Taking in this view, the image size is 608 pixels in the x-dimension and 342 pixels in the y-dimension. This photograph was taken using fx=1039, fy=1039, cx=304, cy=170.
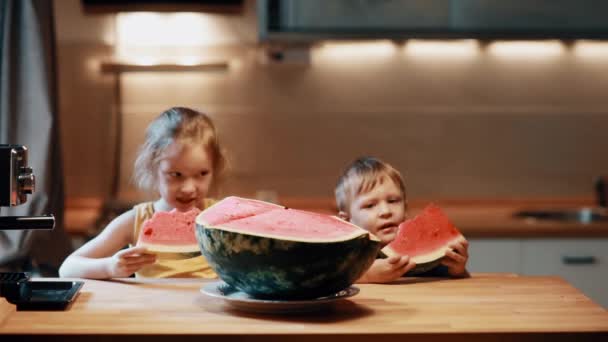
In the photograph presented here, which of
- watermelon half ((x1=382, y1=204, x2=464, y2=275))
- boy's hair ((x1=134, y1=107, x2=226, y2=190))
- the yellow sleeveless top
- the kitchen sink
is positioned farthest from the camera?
the kitchen sink

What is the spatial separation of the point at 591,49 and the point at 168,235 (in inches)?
120

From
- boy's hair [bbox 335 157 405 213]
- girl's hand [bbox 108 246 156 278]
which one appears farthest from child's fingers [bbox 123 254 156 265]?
boy's hair [bbox 335 157 405 213]

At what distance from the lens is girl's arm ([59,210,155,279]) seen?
7.76 feet

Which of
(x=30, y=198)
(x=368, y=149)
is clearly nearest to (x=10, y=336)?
(x=30, y=198)

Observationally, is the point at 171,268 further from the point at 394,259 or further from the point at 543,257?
the point at 543,257

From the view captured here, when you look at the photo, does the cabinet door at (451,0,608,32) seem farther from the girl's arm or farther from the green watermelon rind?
the green watermelon rind

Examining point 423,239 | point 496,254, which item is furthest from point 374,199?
point 496,254

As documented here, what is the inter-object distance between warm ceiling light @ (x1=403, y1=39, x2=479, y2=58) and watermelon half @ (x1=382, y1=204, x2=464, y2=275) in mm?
2371

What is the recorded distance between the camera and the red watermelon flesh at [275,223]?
1994 mm

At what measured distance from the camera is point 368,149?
4836 millimetres

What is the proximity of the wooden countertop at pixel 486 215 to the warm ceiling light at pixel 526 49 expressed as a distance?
68cm

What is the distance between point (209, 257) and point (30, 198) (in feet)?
5.89

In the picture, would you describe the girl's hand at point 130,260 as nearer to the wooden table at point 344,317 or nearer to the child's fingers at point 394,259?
the wooden table at point 344,317

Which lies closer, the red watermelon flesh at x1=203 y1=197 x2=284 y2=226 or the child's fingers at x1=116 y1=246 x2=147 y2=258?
the red watermelon flesh at x1=203 y1=197 x2=284 y2=226
